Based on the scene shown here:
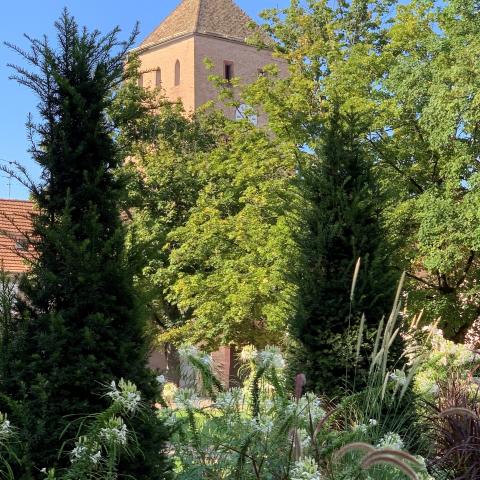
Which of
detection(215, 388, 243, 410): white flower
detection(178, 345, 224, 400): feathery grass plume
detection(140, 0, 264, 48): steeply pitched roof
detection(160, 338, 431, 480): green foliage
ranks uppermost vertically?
detection(140, 0, 264, 48): steeply pitched roof

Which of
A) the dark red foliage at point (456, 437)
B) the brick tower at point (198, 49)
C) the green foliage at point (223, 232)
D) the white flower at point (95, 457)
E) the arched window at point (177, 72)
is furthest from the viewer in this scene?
the arched window at point (177, 72)

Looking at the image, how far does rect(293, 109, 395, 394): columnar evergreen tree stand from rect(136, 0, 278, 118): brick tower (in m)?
42.9

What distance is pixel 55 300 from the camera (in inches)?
160

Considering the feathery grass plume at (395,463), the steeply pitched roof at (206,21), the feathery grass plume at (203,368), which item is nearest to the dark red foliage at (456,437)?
the feathery grass plume at (203,368)

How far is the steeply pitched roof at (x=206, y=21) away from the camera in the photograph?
5200 centimetres

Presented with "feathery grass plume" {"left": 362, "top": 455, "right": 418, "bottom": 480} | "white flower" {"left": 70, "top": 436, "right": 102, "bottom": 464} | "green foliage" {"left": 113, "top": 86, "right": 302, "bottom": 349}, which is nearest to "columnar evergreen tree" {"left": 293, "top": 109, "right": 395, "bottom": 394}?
"white flower" {"left": 70, "top": 436, "right": 102, "bottom": 464}

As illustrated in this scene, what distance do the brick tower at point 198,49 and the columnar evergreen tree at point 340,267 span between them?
4294 centimetres

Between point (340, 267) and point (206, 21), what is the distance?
47.3 meters

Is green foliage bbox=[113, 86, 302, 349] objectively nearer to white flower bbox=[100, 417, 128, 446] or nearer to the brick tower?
white flower bbox=[100, 417, 128, 446]

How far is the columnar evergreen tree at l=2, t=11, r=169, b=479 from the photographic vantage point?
378 centimetres

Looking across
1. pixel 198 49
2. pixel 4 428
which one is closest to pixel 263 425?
pixel 4 428

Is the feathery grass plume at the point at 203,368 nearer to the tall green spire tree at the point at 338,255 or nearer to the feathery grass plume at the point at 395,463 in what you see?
the tall green spire tree at the point at 338,255

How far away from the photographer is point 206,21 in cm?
5228

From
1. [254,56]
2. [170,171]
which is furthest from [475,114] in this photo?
[254,56]
